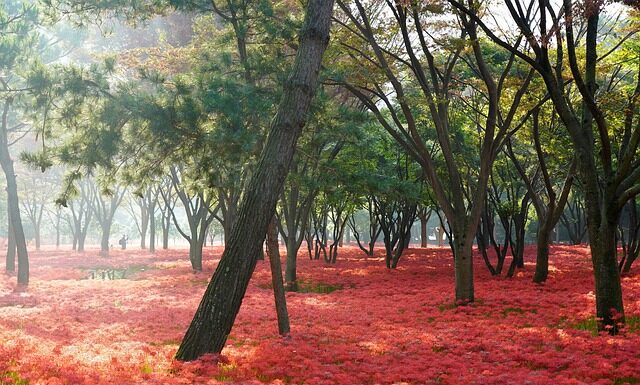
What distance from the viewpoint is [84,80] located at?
438 inches

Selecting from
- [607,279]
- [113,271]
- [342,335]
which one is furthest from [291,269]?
[113,271]

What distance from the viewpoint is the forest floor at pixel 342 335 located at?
6395 millimetres

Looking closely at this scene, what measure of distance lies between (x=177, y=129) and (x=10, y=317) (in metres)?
5.63

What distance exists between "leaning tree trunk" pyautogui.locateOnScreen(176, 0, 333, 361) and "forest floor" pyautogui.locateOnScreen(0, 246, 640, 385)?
14.8 inches

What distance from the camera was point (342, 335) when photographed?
9.54m

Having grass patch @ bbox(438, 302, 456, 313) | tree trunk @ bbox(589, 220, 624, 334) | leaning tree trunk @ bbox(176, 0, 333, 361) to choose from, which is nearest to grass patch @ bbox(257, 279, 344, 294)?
grass patch @ bbox(438, 302, 456, 313)

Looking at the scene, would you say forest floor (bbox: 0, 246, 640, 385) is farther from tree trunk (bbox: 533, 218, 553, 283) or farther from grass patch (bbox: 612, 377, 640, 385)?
tree trunk (bbox: 533, 218, 553, 283)

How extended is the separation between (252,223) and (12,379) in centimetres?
313

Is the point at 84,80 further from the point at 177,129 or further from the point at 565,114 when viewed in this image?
the point at 565,114

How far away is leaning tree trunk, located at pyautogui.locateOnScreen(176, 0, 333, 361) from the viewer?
21.8 feet

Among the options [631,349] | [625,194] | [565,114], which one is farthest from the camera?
[565,114]

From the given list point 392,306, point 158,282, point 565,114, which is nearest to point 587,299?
point 392,306

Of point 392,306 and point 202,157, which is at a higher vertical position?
point 202,157

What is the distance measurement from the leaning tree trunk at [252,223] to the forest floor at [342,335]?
1.23 feet
